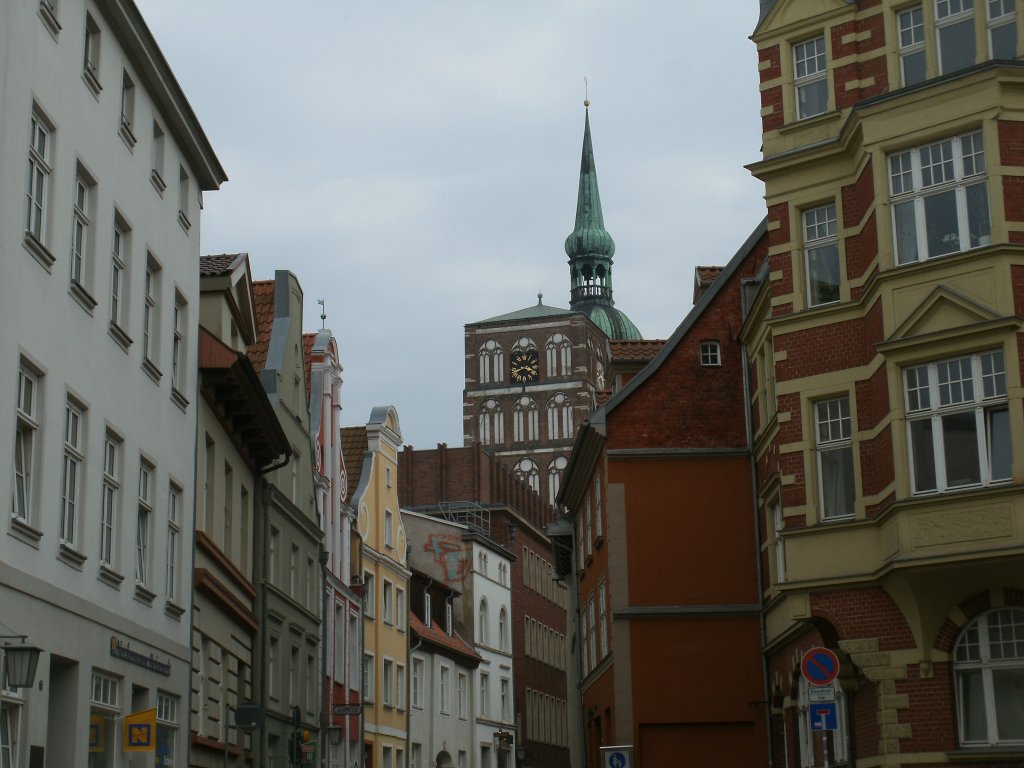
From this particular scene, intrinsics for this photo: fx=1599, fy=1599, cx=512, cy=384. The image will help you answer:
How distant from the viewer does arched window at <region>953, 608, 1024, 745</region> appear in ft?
70.0

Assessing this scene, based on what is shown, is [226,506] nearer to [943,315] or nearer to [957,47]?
[943,315]

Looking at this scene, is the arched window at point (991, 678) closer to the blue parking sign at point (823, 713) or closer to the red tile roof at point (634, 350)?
the blue parking sign at point (823, 713)

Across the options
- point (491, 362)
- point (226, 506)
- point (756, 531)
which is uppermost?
point (491, 362)

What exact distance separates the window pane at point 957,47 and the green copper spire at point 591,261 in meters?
141

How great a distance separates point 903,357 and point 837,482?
2.89 meters

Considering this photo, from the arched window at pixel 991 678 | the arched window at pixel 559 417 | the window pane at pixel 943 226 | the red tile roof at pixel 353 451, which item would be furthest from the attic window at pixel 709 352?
the arched window at pixel 559 417

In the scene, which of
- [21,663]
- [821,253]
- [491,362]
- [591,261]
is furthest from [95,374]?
[591,261]

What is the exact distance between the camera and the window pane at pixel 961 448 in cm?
2136

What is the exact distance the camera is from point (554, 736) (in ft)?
291

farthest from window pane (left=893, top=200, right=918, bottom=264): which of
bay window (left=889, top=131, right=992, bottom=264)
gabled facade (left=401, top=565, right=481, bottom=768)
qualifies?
gabled facade (left=401, top=565, right=481, bottom=768)

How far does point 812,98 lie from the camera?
25.6 metres

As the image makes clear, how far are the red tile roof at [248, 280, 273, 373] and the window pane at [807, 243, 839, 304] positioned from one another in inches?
605

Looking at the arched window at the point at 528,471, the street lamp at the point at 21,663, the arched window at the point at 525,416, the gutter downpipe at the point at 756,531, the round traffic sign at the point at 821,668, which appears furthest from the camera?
the arched window at the point at 525,416

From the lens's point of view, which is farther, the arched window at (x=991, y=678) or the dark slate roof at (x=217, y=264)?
the dark slate roof at (x=217, y=264)
